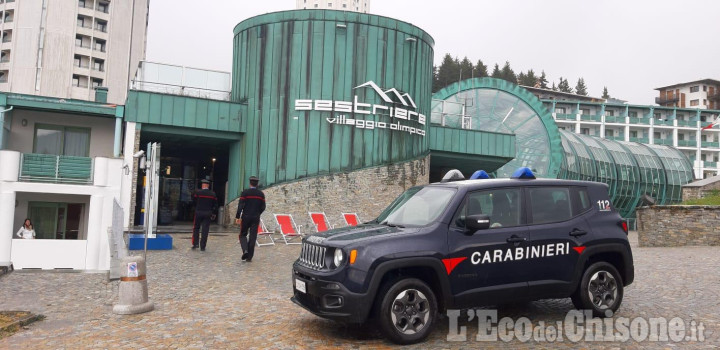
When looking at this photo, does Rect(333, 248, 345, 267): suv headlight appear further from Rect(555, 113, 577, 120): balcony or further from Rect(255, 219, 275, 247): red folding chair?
Rect(555, 113, 577, 120): balcony

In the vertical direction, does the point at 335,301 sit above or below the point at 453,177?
below

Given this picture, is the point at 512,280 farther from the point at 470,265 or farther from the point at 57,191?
the point at 57,191

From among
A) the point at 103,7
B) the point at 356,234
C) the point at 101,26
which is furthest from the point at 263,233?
the point at 103,7

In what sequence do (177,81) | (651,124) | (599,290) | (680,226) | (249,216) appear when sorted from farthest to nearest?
(651,124) < (177,81) < (680,226) < (249,216) < (599,290)

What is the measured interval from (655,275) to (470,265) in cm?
630

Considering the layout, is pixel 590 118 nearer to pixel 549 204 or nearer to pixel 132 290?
pixel 549 204

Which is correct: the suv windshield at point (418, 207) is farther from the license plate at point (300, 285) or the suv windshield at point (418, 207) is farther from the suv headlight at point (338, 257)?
the license plate at point (300, 285)

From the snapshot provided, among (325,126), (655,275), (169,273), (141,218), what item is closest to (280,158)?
(325,126)

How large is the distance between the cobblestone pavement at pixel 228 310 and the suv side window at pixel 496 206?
1.32 m

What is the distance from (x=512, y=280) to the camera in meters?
5.78

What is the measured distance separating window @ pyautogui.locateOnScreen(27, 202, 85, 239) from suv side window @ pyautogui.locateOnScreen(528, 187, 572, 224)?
20.6 meters

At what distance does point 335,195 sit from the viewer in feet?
66.9

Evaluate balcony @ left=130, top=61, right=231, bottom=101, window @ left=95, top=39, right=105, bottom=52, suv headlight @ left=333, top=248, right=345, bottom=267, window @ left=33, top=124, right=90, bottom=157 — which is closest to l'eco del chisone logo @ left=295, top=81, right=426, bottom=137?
balcony @ left=130, top=61, right=231, bottom=101

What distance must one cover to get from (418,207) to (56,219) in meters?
20.1
